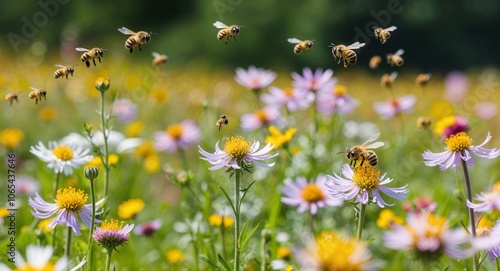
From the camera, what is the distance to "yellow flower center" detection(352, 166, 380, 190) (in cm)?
114

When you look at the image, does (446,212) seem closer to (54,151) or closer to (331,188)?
(331,188)

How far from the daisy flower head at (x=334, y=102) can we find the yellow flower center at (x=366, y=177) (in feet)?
3.10

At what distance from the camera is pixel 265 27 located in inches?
361

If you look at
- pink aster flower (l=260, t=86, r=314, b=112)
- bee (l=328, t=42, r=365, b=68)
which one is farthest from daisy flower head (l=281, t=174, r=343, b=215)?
pink aster flower (l=260, t=86, r=314, b=112)

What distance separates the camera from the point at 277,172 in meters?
2.16

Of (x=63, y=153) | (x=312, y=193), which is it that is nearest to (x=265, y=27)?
(x=312, y=193)

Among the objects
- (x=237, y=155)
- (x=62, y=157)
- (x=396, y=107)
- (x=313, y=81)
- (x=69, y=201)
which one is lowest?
(x=396, y=107)

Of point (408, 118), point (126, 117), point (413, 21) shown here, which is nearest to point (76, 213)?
point (126, 117)

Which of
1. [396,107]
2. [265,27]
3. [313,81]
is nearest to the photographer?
[313,81]

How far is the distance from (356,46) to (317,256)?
0.77 m

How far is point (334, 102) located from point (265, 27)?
283 inches

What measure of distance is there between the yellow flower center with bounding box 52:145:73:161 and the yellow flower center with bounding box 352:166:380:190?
2.47 ft

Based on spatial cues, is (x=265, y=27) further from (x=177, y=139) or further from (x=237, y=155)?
(x=237, y=155)

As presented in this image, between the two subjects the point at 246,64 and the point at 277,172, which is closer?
the point at 277,172
